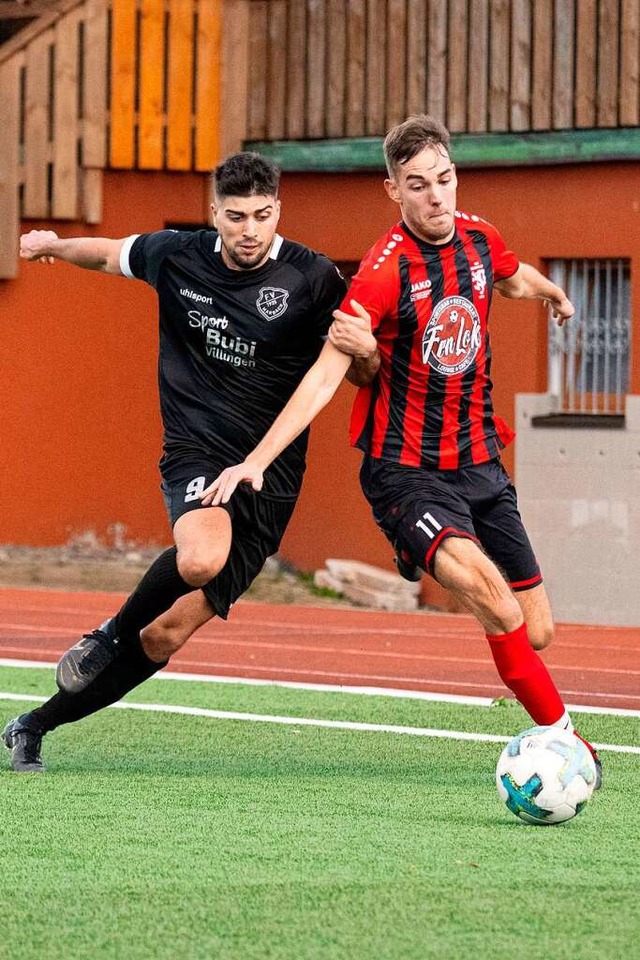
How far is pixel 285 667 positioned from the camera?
10.6 meters

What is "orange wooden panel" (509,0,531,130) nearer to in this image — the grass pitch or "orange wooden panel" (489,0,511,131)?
"orange wooden panel" (489,0,511,131)

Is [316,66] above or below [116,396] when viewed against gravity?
above

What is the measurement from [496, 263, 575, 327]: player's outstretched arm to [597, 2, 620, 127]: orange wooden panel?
367 inches

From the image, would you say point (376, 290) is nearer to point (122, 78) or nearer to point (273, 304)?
point (273, 304)

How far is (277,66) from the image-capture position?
17828 mm

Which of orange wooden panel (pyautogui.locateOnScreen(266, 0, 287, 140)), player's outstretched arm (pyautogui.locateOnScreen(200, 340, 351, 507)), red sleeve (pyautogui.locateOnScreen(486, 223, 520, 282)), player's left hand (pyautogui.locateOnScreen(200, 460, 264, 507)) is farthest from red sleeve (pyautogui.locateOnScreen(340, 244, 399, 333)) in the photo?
orange wooden panel (pyautogui.locateOnScreen(266, 0, 287, 140))

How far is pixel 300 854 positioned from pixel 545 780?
2.90ft

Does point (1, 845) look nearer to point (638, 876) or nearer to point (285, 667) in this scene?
point (638, 876)

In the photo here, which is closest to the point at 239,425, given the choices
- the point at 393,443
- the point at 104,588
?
the point at 393,443

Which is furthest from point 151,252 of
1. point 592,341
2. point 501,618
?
point 592,341

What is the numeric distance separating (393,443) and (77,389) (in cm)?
1204

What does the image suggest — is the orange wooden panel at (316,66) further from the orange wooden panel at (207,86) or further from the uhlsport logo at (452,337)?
the uhlsport logo at (452,337)

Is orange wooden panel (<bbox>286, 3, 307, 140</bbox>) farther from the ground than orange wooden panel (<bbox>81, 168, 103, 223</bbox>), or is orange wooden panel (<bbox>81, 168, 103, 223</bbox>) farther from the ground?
orange wooden panel (<bbox>286, 3, 307, 140</bbox>)

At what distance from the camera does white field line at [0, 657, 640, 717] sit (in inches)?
343
